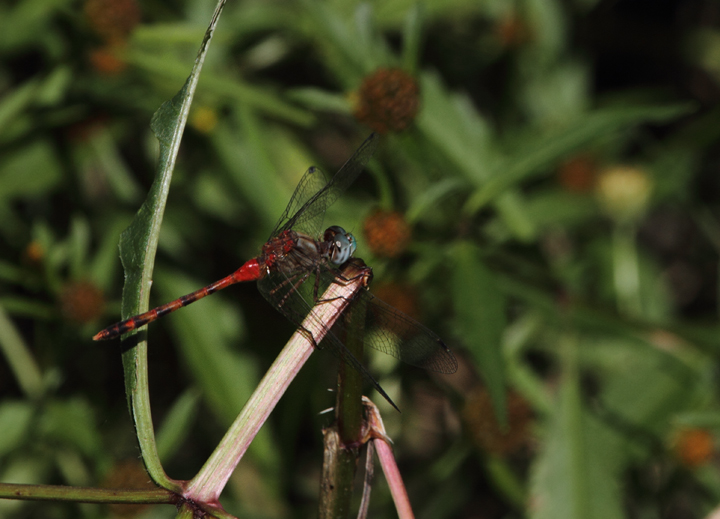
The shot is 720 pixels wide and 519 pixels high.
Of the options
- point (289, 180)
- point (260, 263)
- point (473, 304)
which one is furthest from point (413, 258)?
point (289, 180)

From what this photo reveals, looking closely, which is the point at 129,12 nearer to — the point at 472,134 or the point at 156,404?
the point at 472,134

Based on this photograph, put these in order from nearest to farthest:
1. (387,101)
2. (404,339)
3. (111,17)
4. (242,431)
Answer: (242,431)
(404,339)
(387,101)
(111,17)

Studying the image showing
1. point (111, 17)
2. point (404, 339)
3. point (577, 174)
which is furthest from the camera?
point (577, 174)

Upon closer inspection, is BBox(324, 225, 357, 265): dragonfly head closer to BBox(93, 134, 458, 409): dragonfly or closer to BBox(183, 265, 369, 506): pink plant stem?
BBox(93, 134, 458, 409): dragonfly

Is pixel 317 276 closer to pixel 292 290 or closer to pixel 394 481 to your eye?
pixel 292 290

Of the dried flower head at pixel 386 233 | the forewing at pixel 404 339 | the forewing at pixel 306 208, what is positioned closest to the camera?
the forewing at pixel 404 339

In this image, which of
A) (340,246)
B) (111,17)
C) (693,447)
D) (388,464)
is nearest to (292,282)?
(340,246)

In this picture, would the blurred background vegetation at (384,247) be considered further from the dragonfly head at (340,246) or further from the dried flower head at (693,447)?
the dragonfly head at (340,246)

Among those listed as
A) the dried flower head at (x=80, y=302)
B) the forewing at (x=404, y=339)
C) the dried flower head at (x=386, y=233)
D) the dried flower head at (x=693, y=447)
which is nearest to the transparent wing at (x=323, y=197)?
the dried flower head at (x=386, y=233)
